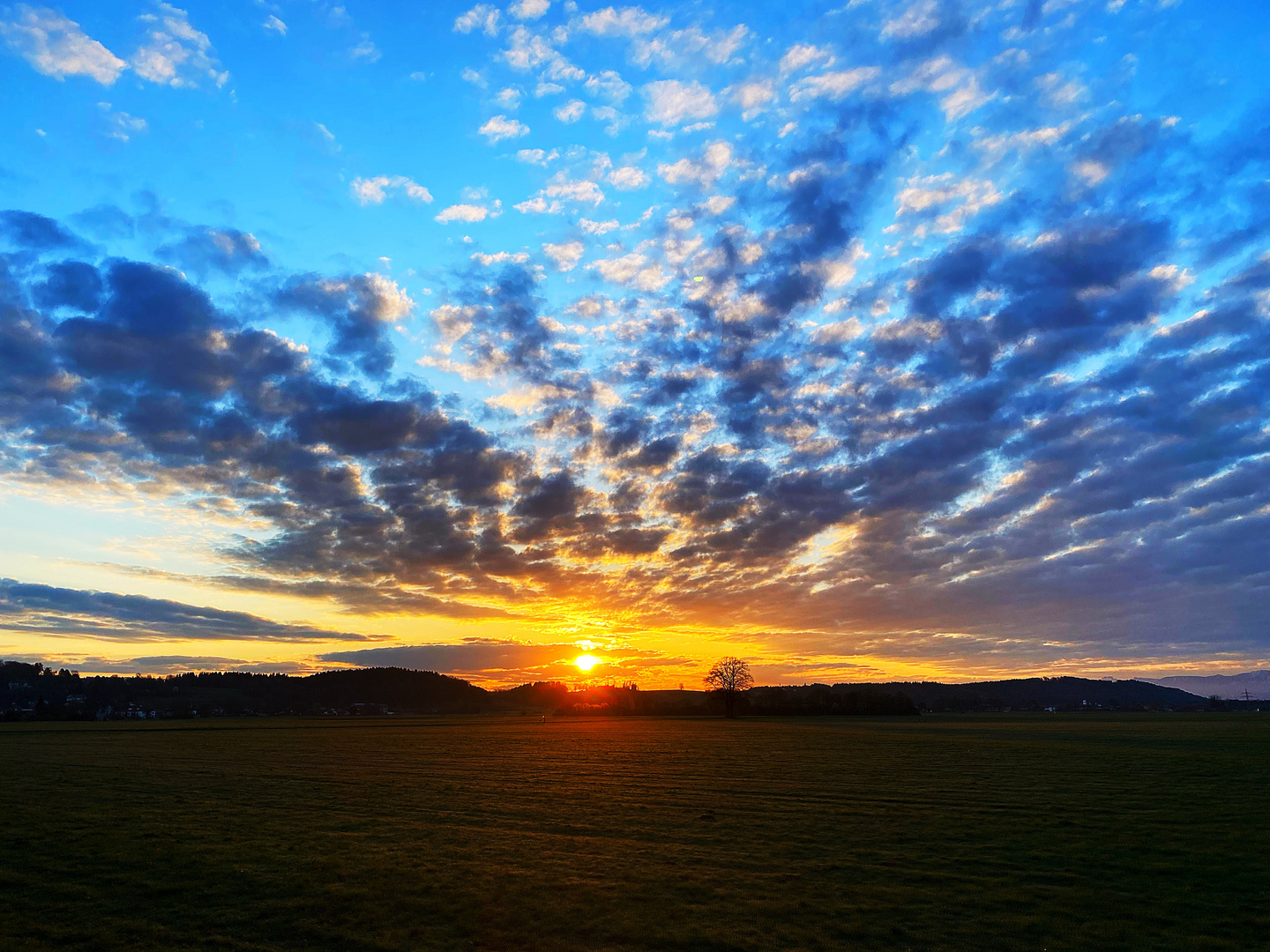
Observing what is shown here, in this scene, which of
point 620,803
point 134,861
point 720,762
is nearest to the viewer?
point 134,861

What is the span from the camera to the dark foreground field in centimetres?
1712

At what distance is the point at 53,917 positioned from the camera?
58.9 ft

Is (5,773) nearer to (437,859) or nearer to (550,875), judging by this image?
(437,859)

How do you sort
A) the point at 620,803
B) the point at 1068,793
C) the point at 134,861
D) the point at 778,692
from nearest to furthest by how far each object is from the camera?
1. the point at 134,861
2. the point at 620,803
3. the point at 1068,793
4. the point at 778,692

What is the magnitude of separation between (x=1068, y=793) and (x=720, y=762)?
24.2 m

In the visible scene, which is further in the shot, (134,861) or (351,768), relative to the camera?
(351,768)

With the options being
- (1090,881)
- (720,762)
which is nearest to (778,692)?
(720,762)

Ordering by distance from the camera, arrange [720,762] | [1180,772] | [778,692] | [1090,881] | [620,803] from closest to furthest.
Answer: [1090,881] → [620,803] → [1180,772] → [720,762] → [778,692]

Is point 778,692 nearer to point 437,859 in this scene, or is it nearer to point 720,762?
point 720,762

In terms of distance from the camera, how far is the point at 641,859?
23.7 metres

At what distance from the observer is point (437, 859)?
23656 mm

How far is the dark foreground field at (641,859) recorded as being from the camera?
17125 millimetres

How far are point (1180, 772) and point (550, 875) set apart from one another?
44866 millimetres

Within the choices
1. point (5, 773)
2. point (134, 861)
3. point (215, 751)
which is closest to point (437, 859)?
point (134, 861)
